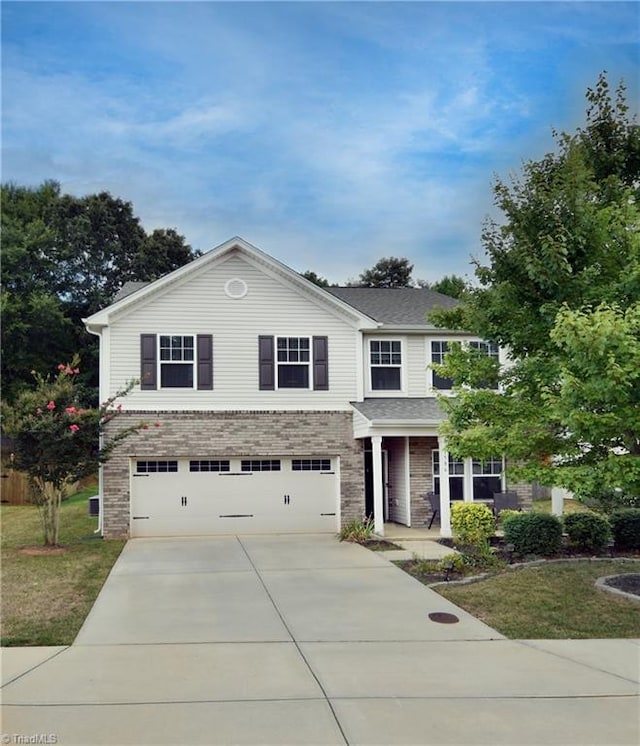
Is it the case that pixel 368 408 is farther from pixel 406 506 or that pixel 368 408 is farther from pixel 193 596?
pixel 193 596

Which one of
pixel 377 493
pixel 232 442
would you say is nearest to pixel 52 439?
pixel 232 442

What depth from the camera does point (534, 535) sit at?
43.1ft

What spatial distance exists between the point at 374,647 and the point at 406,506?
35.2ft

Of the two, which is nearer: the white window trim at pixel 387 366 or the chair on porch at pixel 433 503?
the chair on porch at pixel 433 503

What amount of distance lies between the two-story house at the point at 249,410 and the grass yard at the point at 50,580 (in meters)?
1.84

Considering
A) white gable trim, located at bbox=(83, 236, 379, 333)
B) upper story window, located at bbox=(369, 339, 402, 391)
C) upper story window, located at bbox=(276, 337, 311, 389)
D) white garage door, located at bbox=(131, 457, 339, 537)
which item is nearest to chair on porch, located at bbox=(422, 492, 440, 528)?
white garage door, located at bbox=(131, 457, 339, 537)

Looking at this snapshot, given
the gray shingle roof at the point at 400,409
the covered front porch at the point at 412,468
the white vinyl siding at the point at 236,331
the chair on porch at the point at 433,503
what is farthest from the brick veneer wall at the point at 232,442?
the chair on porch at the point at 433,503

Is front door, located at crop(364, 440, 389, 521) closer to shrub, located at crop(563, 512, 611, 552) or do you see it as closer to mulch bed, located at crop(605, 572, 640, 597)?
shrub, located at crop(563, 512, 611, 552)

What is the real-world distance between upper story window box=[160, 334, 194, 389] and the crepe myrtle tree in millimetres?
2222

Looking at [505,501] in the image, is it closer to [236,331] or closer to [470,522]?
[470,522]

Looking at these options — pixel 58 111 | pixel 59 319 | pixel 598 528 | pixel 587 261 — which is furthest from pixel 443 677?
pixel 59 319

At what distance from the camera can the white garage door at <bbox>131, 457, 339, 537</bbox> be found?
17062 millimetres

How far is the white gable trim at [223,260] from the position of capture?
16828mm

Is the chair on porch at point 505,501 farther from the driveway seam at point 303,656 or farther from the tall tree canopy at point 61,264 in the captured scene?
the tall tree canopy at point 61,264
